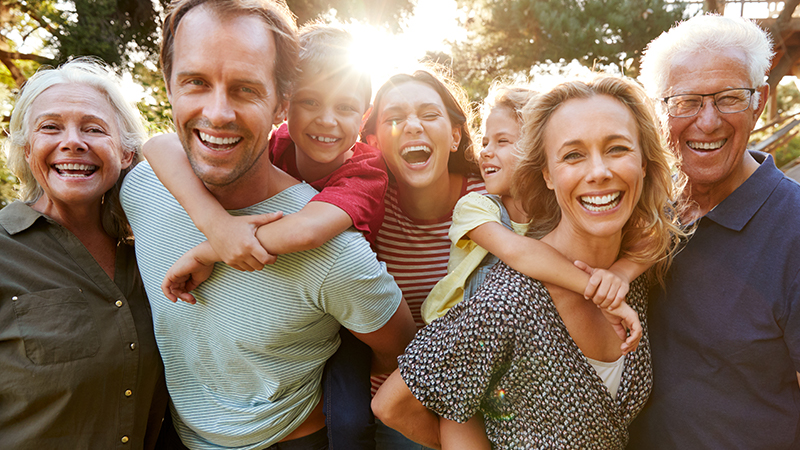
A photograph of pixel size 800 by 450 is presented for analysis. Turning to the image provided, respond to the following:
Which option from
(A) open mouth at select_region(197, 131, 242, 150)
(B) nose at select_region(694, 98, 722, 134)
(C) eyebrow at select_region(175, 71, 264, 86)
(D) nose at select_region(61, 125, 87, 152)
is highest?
(C) eyebrow at select_region(175, 71, 264, 86)

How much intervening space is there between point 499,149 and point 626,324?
3.57 feet

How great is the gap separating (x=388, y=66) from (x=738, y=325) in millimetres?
2098

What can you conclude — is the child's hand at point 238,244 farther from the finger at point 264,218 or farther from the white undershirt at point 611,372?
the white undershirt at point 611,372

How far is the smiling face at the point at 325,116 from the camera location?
231 centimetres

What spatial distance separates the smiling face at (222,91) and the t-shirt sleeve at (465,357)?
3.17 feet

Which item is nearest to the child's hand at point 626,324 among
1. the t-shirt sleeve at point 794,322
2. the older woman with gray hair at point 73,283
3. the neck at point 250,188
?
the t-shirt sleeve at point 794,322

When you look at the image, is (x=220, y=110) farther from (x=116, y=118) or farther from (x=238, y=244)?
(x=116, y=118)

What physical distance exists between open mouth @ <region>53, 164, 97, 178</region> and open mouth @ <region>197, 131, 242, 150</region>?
0.67 m

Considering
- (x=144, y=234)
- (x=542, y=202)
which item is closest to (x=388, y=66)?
(x=542, y=202)

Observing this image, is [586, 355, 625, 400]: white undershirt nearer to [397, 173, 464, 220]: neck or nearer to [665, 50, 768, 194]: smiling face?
[665, 50, 768, 194]: smiling face

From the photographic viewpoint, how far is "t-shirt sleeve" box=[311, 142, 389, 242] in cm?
196

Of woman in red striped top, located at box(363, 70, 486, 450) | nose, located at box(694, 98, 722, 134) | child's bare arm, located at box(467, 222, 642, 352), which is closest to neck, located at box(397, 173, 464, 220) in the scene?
woman in red striped top, located at box(363, 70, 486, 450)

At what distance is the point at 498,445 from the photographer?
1914 mm

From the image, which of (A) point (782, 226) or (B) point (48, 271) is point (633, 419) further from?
(B) point (48, 271)
